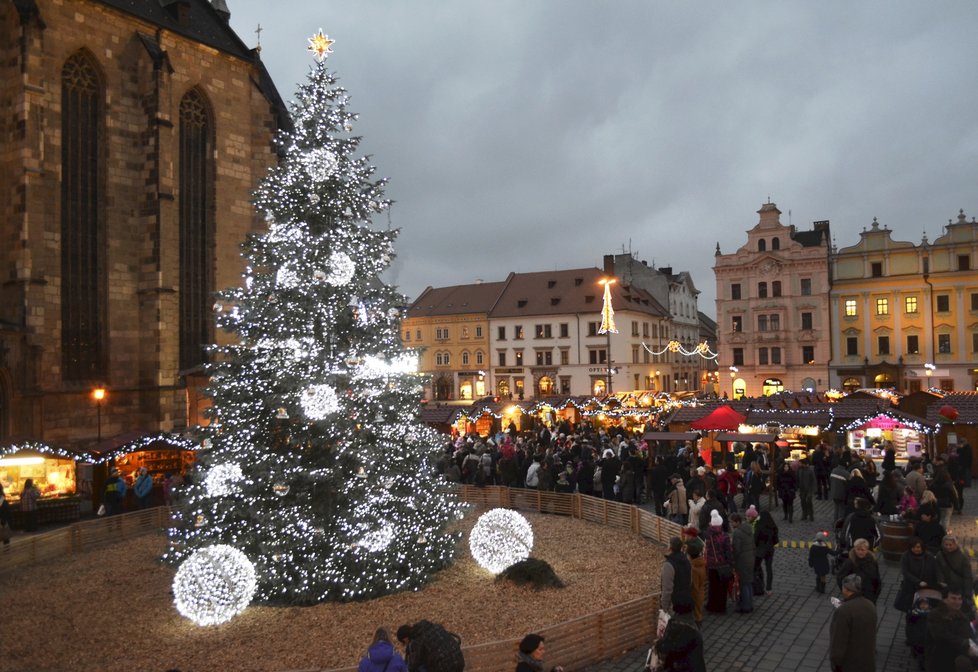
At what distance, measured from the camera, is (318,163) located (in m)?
12.3

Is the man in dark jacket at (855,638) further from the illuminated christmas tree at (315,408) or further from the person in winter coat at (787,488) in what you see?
the person in winter coat at (787,488)

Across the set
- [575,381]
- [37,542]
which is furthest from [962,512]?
[575,381]

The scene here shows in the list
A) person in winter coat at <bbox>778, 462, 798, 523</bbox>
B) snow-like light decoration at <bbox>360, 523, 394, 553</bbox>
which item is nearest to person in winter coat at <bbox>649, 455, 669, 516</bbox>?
person in winter coat at <bbox>778, 462, 798, 523</bbox>

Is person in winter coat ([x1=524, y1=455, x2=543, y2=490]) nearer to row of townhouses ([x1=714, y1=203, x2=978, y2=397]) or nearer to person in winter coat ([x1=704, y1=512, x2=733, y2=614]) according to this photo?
person in winter coat ([x1=704, y1=512, x2=733, y2=614])

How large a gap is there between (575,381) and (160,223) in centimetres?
4088

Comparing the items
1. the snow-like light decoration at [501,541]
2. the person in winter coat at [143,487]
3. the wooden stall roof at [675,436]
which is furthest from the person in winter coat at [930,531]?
the person in winter coat at [143,487]

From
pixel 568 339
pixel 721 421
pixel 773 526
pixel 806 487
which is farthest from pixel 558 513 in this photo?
pixel 568 339

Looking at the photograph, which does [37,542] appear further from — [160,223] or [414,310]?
[414,310]

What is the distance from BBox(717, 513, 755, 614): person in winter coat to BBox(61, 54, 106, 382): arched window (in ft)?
84.2

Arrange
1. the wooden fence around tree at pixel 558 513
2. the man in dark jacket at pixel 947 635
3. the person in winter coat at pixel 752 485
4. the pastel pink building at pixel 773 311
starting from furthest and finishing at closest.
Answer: the pastel pink building at pixel 773 311
the person in winter coat at pixel 752 485
the wooden fence around tree at pixel 558 513
the man in dark jacket at pixel 947 635

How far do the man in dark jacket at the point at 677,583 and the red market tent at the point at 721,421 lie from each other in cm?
1604

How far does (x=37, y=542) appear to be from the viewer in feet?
51.4

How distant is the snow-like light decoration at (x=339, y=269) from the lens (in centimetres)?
1221

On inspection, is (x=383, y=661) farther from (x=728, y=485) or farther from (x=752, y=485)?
(x=752, y=485)
